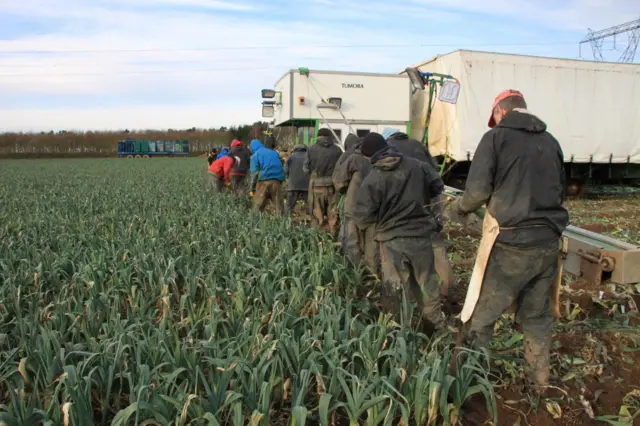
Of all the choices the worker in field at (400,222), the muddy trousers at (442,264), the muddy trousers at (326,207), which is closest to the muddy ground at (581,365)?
the muddy trousers at (442,264)

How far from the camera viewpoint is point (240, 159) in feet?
35.3

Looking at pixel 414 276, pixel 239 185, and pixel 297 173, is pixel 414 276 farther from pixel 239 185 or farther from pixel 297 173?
pixel 239 185

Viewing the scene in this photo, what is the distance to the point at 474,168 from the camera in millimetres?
3053

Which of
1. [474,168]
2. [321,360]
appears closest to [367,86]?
[474,168]

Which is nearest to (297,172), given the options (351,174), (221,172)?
(351,174)

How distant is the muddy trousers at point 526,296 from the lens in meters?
3.01

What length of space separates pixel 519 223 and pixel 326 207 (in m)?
5.06

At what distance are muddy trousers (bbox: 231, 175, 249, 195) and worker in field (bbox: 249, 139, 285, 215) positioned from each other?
193cm

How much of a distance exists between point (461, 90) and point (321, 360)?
8214mm

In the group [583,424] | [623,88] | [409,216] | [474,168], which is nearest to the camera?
[583,424]

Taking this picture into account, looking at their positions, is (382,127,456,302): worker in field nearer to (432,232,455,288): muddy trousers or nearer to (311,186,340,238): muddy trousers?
(432,232,455,288): muddy trousers

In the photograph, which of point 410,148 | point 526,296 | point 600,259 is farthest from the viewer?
point 410,148

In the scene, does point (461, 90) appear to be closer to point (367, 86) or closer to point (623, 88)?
point (367, 86)

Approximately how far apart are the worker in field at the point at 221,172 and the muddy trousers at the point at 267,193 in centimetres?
233
